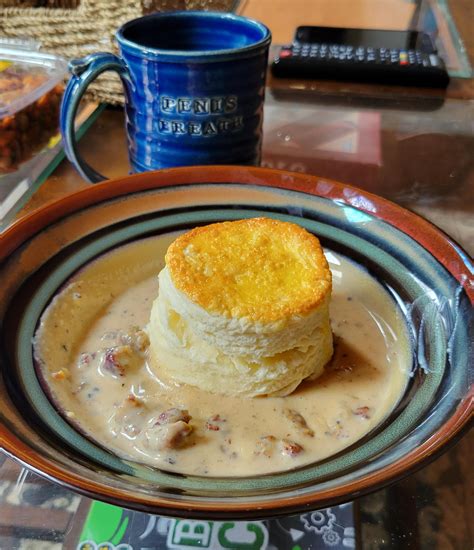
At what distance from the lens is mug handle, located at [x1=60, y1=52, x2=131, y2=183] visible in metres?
1.14

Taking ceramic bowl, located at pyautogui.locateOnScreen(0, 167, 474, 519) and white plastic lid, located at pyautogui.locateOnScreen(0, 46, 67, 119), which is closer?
ceramic bowl, located at pyautogui.locateOnScreen(0, 167, 474, 519)

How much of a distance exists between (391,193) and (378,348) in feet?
1.87

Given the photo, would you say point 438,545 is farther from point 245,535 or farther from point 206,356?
point 206,356

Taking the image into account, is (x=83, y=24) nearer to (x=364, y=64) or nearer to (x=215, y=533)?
(x=364, y=64)

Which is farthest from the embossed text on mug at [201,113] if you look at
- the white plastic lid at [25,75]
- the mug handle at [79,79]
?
the white plastic lid at [25,75]

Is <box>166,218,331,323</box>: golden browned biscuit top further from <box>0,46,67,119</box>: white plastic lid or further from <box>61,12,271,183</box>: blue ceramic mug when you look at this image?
<box>0,46,67,119</box>: white plastic lid

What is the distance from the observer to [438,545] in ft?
2.37

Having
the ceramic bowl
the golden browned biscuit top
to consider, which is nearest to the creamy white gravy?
the ceramic bowl

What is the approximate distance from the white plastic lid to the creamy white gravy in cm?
57

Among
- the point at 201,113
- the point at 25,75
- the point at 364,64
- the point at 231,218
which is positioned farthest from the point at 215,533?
the point at 364,64

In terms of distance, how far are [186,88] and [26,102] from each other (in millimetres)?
468

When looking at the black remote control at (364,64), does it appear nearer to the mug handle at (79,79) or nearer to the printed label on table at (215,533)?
the mug handle at (79,79)

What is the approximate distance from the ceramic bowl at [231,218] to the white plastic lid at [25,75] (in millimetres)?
488

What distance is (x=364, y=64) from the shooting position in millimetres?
1776
